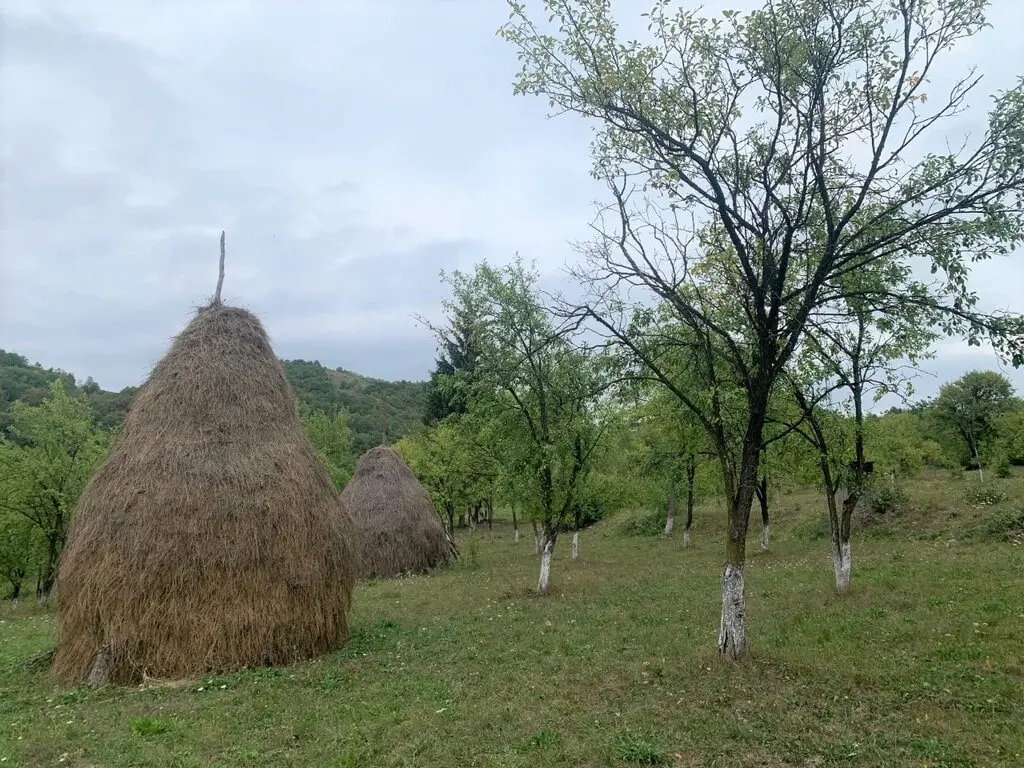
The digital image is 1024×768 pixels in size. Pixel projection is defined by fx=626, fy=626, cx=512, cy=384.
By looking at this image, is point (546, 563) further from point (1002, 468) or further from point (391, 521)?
→ point (1002, 468)

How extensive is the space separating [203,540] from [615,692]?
7.16 m

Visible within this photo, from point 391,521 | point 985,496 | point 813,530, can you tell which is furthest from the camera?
point 391,521

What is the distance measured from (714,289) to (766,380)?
2.53 meters

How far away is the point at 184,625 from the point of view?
1024 centimetres

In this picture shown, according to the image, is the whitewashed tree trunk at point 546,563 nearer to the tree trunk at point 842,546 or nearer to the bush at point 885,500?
the tree trunk at point 842,546

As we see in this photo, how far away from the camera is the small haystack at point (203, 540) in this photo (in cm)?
1022

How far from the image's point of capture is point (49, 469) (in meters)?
23.4

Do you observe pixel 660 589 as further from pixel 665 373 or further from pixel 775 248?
pixel 775 248

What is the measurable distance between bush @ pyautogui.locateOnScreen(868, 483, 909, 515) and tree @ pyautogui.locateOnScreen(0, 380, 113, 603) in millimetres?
29939

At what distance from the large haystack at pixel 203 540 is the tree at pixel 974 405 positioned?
41.9m

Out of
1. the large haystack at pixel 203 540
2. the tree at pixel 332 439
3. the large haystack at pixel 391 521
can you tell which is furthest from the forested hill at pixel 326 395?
the large haystack at pixel 203 540

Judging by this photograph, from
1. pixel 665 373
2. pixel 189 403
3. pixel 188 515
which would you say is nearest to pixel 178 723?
pixel 188 515

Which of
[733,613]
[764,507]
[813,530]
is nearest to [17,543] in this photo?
[733,613]

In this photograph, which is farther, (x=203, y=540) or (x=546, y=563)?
(x=546, y=563)
